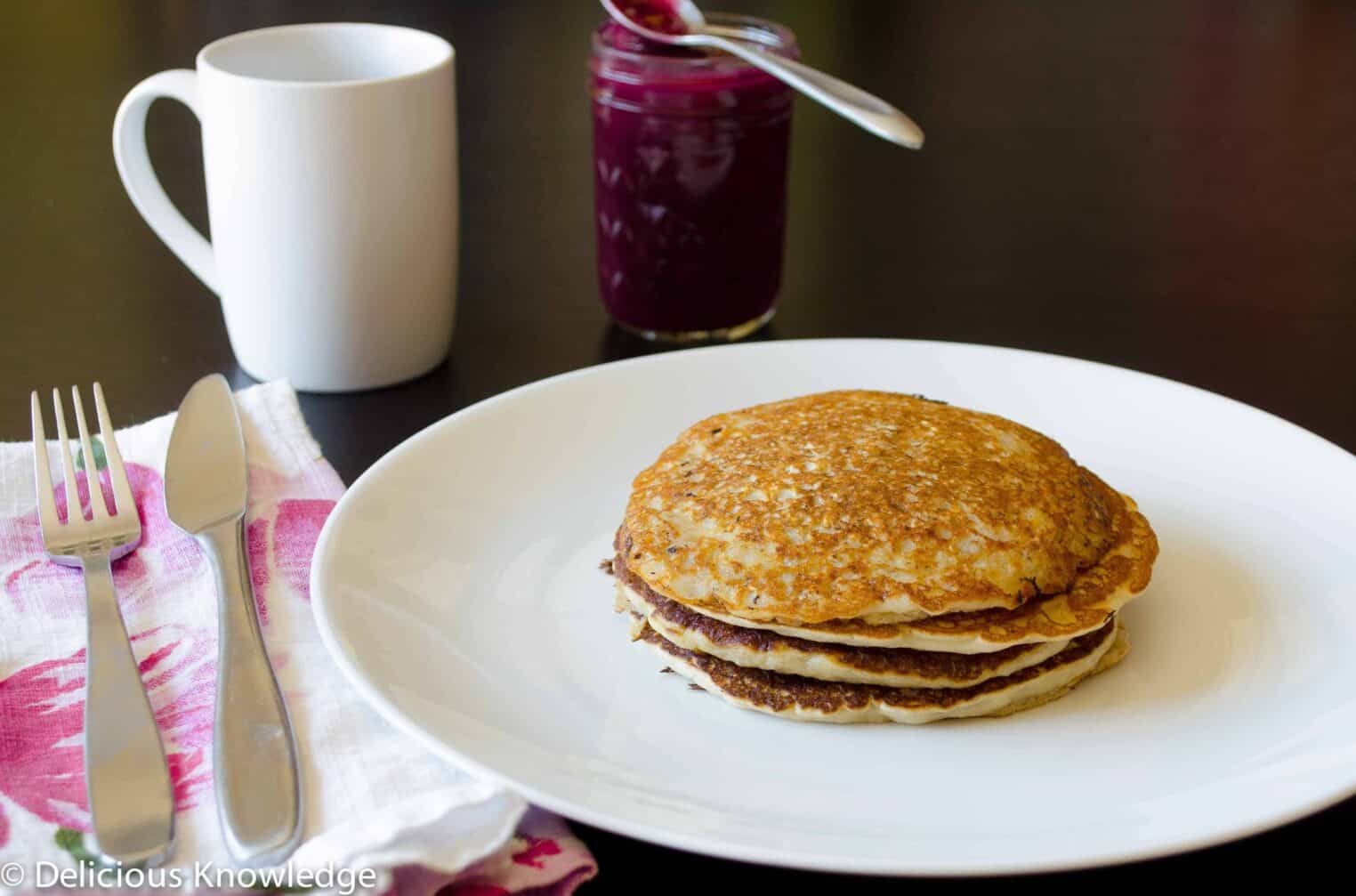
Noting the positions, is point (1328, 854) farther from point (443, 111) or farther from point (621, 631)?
point (443, 111)

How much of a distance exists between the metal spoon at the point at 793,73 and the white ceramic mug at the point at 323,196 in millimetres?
245

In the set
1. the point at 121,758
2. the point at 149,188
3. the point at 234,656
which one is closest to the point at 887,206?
the point at 149,188

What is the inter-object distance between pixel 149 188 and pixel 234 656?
2.80ft

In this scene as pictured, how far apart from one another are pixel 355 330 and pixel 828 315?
1.94 feet

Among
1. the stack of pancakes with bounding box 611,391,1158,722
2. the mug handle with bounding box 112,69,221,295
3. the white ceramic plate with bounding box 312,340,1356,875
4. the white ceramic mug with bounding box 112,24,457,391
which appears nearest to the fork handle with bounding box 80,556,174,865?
the white ceramic plate with bounding box 312,340,1356,875

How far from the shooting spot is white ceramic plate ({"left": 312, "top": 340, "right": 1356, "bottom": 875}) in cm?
91

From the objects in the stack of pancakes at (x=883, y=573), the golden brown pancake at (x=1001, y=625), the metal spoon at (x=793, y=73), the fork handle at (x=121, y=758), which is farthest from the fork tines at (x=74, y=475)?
the metal spoon at (x=793, y=73)

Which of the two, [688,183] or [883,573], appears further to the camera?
[688,183]

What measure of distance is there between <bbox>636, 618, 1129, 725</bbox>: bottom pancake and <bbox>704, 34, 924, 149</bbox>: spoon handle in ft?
1.67

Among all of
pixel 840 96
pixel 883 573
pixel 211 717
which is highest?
pixel 840 96

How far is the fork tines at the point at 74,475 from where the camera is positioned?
4.06 feet

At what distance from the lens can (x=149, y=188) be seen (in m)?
1.70

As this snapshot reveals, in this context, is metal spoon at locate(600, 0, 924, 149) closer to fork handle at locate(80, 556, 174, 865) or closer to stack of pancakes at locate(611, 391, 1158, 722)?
stack of pancakes at locate(611, 391, 1158, 722)

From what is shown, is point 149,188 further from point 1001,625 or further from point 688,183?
point 1001,625
